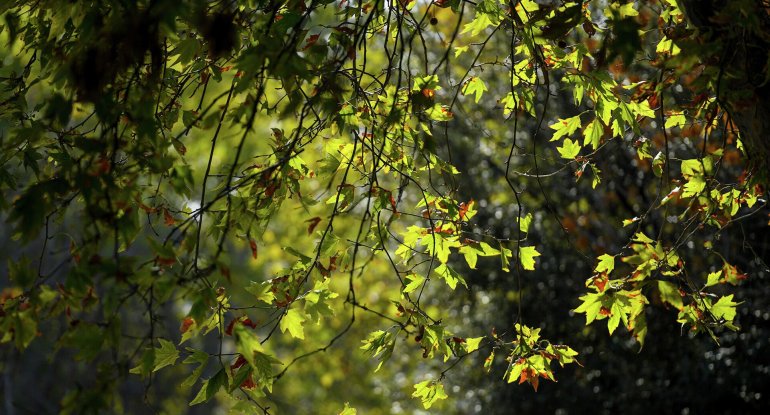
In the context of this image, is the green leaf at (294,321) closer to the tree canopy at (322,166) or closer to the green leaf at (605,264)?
the tree canopy at (322,166)

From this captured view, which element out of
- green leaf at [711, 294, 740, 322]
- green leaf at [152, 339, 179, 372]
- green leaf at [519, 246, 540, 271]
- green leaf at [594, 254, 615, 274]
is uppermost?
green leaf at [152, 339, 179, 372]

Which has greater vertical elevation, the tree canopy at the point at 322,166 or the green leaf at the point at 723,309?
the tree canopy at the point at 322,166

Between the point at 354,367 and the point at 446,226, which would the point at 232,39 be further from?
the point at 354,367

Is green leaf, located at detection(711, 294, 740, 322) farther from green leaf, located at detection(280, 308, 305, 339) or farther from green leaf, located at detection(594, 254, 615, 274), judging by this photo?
green leaf, located at detection(280, 308, 305, 339)

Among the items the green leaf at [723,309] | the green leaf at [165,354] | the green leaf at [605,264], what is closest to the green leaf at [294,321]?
the green leaf at [165,354]

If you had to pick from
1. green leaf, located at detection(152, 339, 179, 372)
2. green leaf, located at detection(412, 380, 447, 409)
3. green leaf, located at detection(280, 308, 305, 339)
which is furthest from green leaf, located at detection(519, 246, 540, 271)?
green leaf, located at detection(152, 339, 179, 372)

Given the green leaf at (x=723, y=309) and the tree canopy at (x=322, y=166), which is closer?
the tree canopy at (x=322, y=166)

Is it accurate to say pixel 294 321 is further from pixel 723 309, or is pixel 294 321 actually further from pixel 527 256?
pixel 723 309

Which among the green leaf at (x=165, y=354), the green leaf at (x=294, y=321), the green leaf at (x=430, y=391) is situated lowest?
the green leaf at (x=430, y=391)

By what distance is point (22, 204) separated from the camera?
6.31 ft

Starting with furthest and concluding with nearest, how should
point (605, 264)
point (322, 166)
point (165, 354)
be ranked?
point (322, 166), point (605, 264), point (165, 354)

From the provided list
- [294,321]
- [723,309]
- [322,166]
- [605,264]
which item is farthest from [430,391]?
[723,309]

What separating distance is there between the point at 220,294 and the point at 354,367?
11174mm

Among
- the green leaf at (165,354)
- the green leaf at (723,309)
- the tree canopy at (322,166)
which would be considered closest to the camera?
the tree canopy at (322,166)
